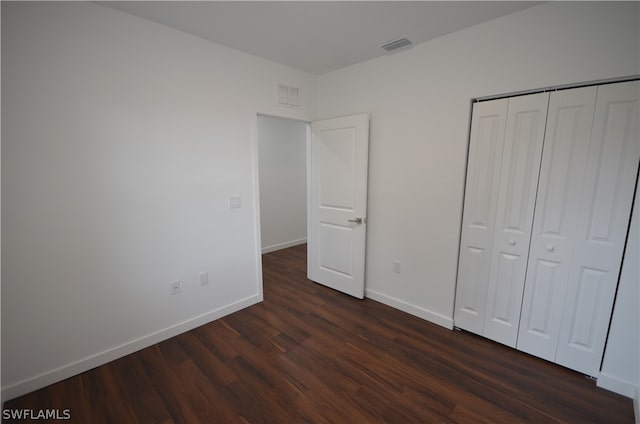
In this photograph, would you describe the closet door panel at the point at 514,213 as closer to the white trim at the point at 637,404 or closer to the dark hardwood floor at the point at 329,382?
Answer: the dark hardwood floor at the point at 329,382

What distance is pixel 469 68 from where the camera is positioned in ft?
7.29

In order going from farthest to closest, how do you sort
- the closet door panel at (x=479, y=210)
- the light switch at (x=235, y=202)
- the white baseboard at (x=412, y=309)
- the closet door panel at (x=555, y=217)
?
the light switch at (x=235, y=202)
the white baseboard at (x=412, y=309)
the closet door panel at (x=479, y=210)
the closet door panel at (x=555, y=217)

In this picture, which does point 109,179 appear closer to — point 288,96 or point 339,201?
point 288,96

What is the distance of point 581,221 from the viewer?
1.87m

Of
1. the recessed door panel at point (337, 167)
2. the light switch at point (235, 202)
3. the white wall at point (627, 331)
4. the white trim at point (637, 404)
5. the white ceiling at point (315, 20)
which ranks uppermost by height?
the white ceiling at point (315, 20)

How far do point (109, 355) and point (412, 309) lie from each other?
2.67 metres

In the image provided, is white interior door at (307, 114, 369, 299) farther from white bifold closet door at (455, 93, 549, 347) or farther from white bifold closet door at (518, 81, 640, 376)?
white bifold closet door at (518, 81, 640, 376)

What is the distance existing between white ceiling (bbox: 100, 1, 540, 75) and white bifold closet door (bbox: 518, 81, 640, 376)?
2.94 ft

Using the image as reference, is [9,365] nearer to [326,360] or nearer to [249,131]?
[326,360]

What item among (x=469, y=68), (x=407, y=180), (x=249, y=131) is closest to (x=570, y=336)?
(x=407, y=180)

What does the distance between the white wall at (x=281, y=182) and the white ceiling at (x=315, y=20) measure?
2243 millimetres

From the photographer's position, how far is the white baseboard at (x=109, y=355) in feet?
5.83

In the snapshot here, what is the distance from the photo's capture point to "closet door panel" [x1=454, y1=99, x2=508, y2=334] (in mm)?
2182

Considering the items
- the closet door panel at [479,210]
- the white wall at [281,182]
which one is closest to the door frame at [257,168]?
the white wall at [281,182]
